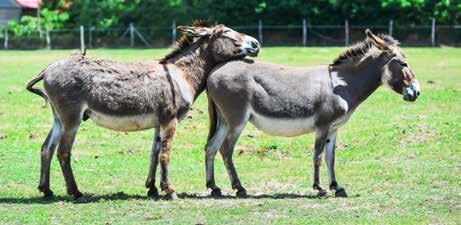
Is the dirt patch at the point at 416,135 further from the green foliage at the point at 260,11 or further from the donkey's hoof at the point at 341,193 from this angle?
the green foliage at the point at 260,11

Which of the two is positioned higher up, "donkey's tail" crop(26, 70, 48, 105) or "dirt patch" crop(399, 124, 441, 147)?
"donkey's tail" crop(26, 70, 48, 105)

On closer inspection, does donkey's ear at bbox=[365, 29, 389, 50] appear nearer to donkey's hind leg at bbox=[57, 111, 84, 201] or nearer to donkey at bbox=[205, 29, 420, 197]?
donkey at bbox=[205, 29, 420, 197]

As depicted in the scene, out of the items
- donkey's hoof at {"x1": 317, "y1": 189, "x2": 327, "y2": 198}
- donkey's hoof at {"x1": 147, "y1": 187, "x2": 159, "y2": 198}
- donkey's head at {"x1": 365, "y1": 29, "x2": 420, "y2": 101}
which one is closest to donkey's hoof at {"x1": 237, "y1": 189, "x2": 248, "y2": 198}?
donkey's hoof at {"x1": 317, "y1": 189, "x2": 327, "y2": 198}

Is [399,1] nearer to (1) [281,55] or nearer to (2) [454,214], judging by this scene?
(1) [281,55]

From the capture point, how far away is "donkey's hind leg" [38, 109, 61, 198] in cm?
1343

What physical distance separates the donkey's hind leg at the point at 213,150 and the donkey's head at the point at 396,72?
8.17 feet

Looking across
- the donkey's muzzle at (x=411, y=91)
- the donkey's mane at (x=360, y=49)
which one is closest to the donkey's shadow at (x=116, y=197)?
the donkey's muzzle at (x=411, y=91)

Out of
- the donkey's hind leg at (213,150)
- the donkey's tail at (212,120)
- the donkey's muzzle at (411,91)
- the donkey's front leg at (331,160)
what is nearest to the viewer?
the donkey's front leg at (331,160)

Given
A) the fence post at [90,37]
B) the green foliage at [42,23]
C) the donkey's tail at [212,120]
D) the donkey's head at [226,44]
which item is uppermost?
the donkey's head at [226,44]

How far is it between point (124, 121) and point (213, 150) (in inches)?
56.7

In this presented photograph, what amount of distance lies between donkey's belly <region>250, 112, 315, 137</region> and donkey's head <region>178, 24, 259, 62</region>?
1005mm

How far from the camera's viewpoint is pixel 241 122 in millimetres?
13688

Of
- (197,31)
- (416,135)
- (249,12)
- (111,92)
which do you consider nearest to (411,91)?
(197,31)

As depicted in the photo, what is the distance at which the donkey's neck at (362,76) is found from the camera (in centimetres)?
1405
